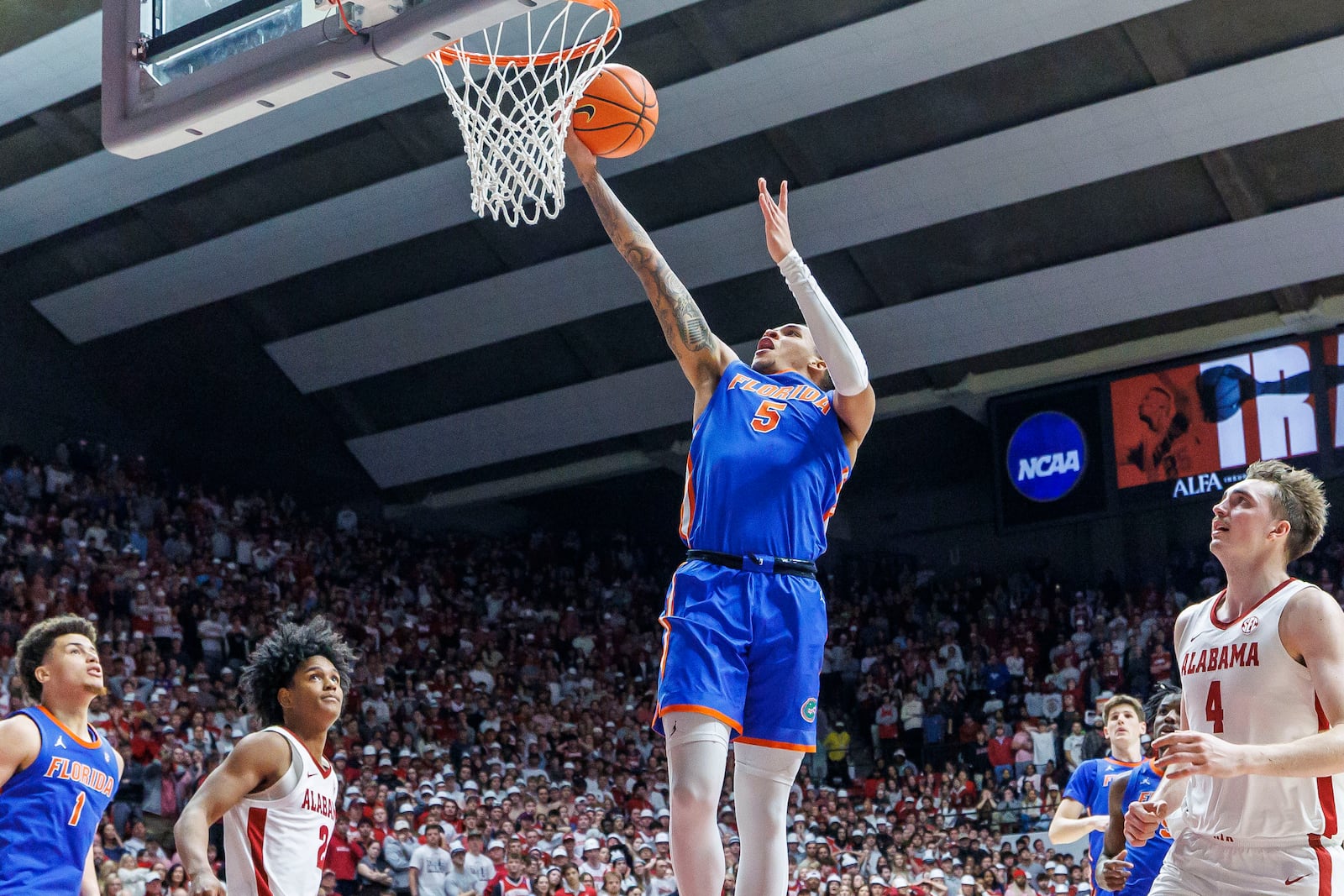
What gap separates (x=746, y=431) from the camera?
5.00 meters

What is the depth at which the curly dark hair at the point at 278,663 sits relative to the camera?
5.23 metres

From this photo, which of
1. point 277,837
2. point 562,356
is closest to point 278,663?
point 277,837

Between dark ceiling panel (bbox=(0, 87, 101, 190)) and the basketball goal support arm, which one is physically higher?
dark ceiling panel (bbox=(0, 87, 101, 190))

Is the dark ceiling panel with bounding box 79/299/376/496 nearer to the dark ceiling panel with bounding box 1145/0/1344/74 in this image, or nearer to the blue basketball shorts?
the dark ceiling panel with bounding box 1145/0/1344/74

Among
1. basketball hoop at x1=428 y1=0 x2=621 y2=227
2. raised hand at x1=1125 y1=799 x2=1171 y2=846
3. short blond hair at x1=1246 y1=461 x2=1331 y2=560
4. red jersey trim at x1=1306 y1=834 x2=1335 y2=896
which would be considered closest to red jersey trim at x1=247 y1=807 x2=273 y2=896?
basketball hoop at x1=428 y1=0 x2=621 y2=227

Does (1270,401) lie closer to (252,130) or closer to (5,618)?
(252,130)

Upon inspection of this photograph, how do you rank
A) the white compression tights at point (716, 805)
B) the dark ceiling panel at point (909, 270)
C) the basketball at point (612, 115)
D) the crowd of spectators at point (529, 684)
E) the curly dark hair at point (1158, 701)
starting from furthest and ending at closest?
1. the dark ceiling panel at point (909, 270)
2. the crowd of spectators at point (529, 684)
3. the curly dark hair at point (1158, 701)
4. the basketball at point (612, 115)
5. the white compression tights at point (716, 805)

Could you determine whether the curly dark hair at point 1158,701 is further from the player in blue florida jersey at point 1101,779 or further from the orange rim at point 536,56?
the orange rim at point 536,56

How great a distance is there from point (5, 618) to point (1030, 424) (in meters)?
13.8

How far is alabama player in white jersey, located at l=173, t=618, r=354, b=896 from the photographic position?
470cm

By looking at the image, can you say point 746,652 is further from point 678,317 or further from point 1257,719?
point 1257,719

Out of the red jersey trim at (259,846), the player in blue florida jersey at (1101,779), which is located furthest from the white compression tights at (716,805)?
the player in blue florida jersey at (1101,779)

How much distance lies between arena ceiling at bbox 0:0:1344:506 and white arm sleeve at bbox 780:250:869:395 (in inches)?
559

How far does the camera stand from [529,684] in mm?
22188
